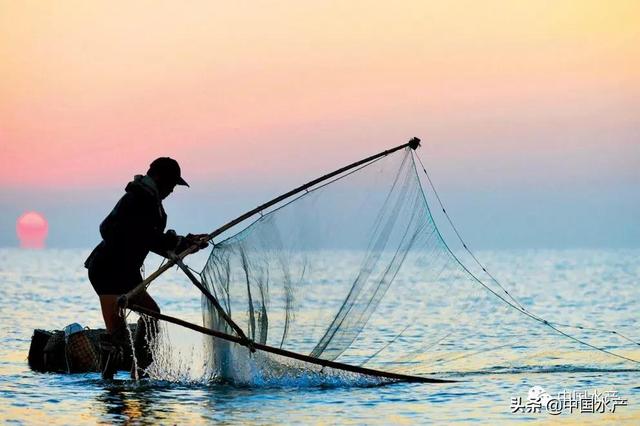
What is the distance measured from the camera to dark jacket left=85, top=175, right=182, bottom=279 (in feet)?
43.9

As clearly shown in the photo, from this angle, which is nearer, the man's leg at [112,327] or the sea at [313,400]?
the sea at [313,400]

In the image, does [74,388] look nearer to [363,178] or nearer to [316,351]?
[316,351]

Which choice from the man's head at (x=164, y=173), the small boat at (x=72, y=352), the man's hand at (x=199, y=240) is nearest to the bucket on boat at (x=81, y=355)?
the small boat at (x=72, y=352)

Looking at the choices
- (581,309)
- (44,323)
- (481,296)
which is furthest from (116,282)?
(581,309)

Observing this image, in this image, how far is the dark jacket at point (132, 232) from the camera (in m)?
13.4

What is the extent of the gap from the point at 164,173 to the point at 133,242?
0.81 m

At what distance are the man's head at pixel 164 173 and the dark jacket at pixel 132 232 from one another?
0.14m

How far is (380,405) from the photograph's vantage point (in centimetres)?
1326

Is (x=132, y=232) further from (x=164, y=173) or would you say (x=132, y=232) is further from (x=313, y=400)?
(x=313, y=400)

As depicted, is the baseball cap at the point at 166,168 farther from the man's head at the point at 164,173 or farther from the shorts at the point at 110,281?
the shorts at the point at 110,281

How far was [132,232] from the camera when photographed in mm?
13391

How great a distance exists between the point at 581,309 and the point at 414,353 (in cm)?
2037

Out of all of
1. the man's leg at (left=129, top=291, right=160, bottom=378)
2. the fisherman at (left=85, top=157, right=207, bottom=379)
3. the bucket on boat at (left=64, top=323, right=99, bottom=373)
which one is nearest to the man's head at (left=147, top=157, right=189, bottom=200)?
the fisherman at (left=85, top=157, right=207, bottom=379)

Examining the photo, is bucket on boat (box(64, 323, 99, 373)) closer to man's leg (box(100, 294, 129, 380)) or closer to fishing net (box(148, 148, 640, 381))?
→ man's leg (box(100, 294, 129, 380))
